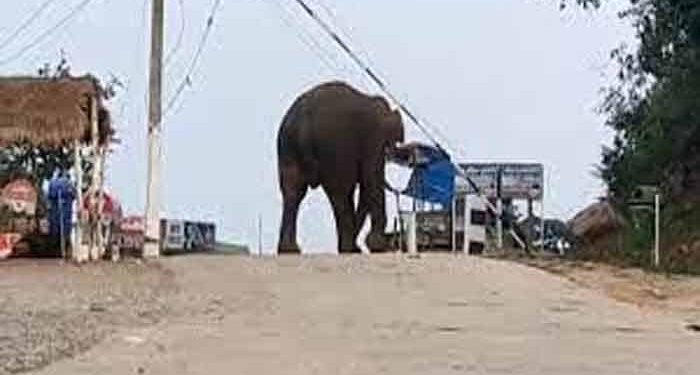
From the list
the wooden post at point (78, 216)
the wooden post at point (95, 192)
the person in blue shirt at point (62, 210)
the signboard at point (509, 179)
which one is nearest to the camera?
the wooden post at point (78, 216)

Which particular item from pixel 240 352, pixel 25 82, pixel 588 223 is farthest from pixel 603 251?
pixel 240 352

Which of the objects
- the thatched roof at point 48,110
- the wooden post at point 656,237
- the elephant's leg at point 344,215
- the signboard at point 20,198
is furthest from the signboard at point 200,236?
the wooden post at point 656,237

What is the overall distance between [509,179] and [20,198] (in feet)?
36.9

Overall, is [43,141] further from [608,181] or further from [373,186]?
[608,181]

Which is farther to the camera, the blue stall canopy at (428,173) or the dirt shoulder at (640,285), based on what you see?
the blue stall canopy at (428,173)

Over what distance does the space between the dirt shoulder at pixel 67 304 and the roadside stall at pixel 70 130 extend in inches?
38.9

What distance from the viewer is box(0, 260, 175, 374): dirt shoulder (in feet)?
47.6

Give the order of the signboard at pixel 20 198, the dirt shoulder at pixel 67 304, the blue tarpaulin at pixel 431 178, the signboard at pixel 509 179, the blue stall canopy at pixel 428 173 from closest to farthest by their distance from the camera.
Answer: the dirt shoulder at pixel 67 304 < the signboard at pixel 20 198 < the blue stall canopy at pixel 428 173 < the blue tarpaulin at pixel 431 178 < the signboard at pixel 509 179

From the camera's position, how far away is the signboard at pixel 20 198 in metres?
27.8

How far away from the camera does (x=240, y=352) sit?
47.1 ft

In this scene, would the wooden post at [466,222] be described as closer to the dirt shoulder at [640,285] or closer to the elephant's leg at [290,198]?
the elephant's leg at [290,198]

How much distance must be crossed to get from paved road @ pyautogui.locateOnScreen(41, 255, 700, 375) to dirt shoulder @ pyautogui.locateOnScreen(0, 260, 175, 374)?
0.31 metres

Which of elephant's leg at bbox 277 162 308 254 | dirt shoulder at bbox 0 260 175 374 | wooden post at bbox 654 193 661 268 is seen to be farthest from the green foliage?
dirt shoulder at bbox 0 260 175 374

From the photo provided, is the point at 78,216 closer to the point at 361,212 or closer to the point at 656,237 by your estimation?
the point at 361,212
